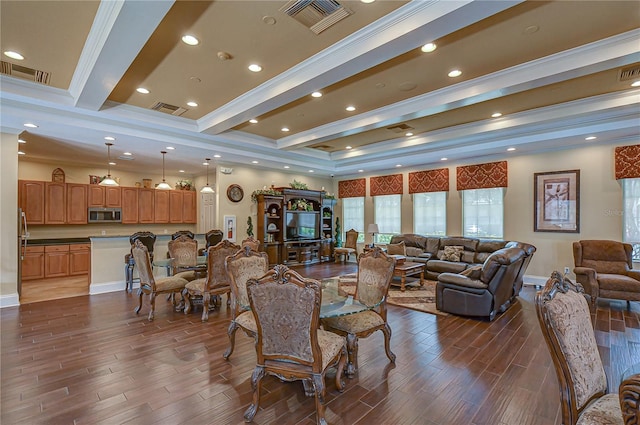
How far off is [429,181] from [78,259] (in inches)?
375

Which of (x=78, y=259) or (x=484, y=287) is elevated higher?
(x=484, y=287)

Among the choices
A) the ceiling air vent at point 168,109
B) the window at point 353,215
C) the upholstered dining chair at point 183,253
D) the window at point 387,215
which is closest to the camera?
the ceiling air vent at point 168,109

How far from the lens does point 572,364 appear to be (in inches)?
60.7

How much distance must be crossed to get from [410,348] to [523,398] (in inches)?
45.5

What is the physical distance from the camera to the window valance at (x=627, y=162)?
17.7 ft

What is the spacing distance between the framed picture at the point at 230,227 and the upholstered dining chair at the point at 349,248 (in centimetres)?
341

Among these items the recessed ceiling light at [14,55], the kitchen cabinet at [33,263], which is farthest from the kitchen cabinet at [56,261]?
the recessed ceiling light at [14,55]

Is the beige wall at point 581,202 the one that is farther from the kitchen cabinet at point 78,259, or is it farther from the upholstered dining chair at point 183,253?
the kitchen cabinet at point 78,259

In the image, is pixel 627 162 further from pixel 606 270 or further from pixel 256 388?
pixel 256 388

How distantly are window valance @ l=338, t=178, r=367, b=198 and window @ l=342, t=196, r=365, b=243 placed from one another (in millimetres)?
219

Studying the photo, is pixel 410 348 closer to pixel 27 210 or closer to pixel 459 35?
pixel 459 35

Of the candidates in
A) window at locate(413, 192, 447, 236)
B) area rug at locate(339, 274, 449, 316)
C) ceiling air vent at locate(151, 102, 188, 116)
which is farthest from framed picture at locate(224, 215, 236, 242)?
window at locate(413, 192, 447, 236)

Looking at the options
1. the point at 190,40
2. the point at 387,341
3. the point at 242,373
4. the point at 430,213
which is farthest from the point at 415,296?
the point at 190,40

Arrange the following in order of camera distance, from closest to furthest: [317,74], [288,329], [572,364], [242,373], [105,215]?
[572,364]
[288,329]
[242,373]
[317,74]
[105,215]
